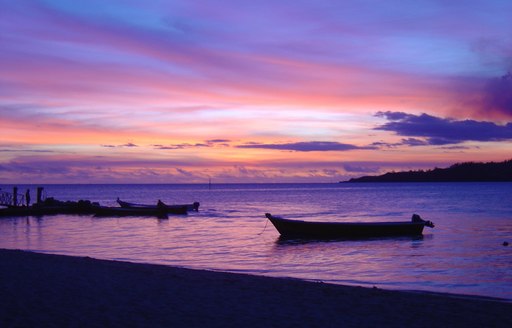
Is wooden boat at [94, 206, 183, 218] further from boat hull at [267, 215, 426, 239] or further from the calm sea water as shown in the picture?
boat hull at [267, 215, 426, 239]

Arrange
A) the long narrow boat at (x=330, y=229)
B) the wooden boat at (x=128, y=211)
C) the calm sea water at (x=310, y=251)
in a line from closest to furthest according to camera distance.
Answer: the calm sea water at (x=310, y=251)
the long narrow boat at (x=330, y=229)
the wooden boat at (x=128, y=211)

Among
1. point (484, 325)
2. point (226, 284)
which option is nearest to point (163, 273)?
point (226, 284)

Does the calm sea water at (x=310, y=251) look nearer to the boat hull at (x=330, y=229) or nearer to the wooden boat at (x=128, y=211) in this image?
the boat hull at (x=330, y=229)

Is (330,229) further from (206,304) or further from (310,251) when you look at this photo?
(206,304)

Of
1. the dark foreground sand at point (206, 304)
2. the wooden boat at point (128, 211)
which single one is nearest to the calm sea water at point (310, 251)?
the dark foreground sand at point (206, 304)

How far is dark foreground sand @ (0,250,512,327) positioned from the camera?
896 centimetres

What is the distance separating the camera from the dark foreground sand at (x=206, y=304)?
8961mm

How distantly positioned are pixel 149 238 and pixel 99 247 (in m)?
4.91

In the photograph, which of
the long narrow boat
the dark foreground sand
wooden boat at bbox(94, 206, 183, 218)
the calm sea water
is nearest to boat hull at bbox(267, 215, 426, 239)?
the long narrow boat

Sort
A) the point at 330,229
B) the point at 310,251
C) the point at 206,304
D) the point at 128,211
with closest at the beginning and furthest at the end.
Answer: the point at 206,304, the point at 310,251, the point at 330,229, the point at 128,211

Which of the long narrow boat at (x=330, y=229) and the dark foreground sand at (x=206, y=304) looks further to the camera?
the long narrow boat at (x=330, y=229)

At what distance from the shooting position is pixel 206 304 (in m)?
10.4

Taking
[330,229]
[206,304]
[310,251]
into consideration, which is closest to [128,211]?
[330,229]

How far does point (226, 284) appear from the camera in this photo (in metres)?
13.1
